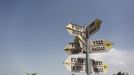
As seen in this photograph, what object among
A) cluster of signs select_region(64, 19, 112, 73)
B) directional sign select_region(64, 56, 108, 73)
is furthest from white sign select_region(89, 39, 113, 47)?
directional sign select_region(64, 56, 108, 73)

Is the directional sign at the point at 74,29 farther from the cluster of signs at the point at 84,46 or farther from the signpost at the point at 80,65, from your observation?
the signpost at the point at 80,65

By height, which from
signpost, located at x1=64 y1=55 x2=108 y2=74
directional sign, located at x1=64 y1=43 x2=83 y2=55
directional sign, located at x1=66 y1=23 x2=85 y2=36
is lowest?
signpost, located at x1=64 y1=55 x2=108 y2=74

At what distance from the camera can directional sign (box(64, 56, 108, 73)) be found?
287 inches

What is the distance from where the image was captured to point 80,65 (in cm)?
754

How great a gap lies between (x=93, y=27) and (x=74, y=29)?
60 cm

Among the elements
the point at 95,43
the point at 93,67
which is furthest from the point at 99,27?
the point at 93,67

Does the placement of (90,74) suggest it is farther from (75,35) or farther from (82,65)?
(75,35)

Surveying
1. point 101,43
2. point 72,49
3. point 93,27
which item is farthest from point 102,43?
point 72,49

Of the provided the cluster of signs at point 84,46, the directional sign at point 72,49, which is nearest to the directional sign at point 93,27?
the cluster of signs at point 84,46

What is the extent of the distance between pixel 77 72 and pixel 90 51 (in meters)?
0.81

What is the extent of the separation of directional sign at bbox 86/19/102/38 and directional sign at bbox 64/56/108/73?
82 centimetres

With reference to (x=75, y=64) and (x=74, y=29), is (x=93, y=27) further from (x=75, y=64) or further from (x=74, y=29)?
(x=75, y=64)

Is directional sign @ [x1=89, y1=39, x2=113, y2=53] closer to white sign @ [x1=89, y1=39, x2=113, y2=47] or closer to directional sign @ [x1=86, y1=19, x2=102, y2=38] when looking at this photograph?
white sign @ [x1=89, y1=39, x2=113, y2=47]

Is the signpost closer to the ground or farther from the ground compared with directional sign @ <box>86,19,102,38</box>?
closer to the ground
